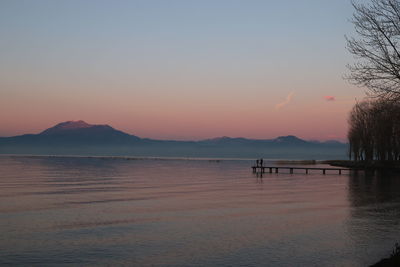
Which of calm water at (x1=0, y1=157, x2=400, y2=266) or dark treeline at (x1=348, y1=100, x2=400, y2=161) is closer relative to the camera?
calm water at (x1=0, y1=157, x2=400, y2=266)

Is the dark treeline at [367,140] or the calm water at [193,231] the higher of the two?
the dark treeline at [367,140]

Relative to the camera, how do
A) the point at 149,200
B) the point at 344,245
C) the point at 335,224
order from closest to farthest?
the point at 344,245 → the point at 335,224 → the point at 149,200

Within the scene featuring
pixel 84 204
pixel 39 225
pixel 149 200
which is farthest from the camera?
pixel 149 200

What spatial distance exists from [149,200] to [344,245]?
51.5 ft

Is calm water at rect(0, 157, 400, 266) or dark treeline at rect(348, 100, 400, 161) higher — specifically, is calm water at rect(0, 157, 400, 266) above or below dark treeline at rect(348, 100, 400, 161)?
below

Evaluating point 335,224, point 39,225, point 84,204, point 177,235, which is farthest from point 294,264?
point 84,204

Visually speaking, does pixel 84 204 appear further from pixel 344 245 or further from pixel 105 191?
pixel 344 245

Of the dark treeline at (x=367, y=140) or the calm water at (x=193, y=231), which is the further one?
the dark treeline at (x=367, y=140)

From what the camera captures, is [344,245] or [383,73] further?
[383,73]

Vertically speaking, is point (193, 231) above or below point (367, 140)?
below

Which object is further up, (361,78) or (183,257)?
(361,78)

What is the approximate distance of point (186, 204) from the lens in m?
27.5

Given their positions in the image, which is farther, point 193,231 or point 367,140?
point 367,140

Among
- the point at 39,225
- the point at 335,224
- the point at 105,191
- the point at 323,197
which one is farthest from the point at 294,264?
the point at 105,191
